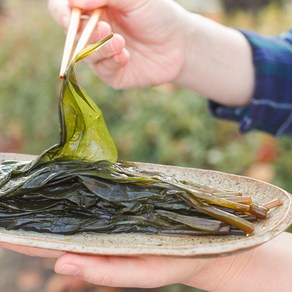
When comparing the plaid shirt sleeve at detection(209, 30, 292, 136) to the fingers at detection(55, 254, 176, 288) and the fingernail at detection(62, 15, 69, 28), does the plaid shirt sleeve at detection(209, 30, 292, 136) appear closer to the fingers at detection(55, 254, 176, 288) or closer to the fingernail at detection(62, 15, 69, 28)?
the fingernail at detection(62, 15, 69, 28)

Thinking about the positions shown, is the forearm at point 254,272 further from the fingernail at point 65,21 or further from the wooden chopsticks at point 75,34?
the fingernail at point 65,21

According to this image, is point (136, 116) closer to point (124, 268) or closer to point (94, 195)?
point (94, 195)

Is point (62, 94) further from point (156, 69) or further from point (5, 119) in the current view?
point (5, 119)

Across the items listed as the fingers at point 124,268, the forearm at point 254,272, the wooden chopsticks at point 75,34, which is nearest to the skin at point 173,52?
the wooden chopsticks at point 75,34

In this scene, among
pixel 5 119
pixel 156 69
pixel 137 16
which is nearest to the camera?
pixel 137 16

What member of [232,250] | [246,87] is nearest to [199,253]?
[232,250]

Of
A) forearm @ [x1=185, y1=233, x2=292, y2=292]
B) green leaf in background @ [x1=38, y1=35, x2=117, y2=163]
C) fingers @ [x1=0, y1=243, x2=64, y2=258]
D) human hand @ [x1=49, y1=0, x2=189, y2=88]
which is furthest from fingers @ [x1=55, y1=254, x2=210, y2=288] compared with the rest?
human hand @ [x1=49, y1=0, x2=189, y2=88]
